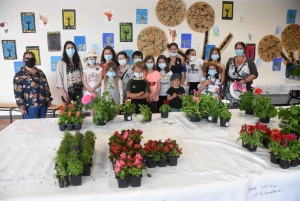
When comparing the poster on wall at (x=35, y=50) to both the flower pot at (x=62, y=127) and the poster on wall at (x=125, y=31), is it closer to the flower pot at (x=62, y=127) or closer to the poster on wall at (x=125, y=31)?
the poster on wall at (x=125, y=31)

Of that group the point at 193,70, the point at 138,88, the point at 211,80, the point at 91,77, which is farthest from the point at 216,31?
the point at 91,77

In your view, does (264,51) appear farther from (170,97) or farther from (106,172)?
(106,172)

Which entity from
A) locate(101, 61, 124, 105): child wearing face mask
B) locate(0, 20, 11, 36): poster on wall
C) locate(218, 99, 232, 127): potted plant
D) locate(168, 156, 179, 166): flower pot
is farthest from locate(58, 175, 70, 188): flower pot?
locate(0, 20, 11, 36): poster on wall

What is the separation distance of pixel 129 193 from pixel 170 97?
2.21 metres

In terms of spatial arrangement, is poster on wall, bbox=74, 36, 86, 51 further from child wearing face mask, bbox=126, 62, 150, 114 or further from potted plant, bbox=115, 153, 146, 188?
potted plant, bbox=115, 153, 146, 188

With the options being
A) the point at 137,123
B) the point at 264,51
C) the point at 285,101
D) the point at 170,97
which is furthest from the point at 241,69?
the point at 285,101

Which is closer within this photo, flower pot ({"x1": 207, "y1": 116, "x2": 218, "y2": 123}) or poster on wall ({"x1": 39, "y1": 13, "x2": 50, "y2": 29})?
flower pot ({"x1": 207, "y1": 116, "x2": 218, "y2": 123})

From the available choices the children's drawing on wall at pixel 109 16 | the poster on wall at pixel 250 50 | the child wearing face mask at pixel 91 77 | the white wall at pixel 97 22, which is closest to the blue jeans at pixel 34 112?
the child wearing face mask at pixel 91 77

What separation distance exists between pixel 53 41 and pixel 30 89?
199cm

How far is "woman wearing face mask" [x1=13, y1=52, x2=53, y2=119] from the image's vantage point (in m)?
3.14

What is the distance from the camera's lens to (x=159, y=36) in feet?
16.8

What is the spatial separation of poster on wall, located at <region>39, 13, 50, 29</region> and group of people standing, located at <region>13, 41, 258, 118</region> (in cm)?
158

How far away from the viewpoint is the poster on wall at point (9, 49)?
481cm

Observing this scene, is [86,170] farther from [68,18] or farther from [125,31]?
[68,18]
